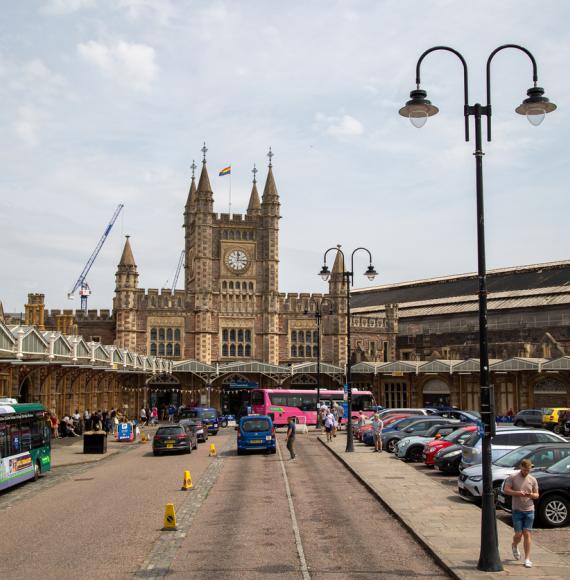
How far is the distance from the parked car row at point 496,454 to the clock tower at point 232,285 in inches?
1662

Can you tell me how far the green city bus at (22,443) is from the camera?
72.5ft

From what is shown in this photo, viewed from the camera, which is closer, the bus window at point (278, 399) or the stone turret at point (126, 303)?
the bus window at point (278, 399)

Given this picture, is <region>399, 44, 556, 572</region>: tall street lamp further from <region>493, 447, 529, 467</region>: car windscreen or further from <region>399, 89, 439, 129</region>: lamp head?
<region>493, 447, 529, 467</region>: car windscreen

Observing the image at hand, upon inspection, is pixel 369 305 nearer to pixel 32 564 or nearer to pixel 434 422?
pixel 434 422

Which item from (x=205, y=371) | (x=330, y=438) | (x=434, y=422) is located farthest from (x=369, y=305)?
(x=434, y=422)

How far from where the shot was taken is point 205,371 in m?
74.4

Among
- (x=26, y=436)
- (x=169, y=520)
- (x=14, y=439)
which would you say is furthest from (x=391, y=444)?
(x=169, y=520)

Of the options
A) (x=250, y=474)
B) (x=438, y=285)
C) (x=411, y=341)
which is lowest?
(x=250, y=474)

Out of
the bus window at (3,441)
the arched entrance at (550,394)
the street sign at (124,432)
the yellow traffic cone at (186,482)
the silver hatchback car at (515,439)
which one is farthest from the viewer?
the arched entrance at (550,394)

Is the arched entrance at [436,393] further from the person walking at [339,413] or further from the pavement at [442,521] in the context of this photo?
the pavement at [442,521]

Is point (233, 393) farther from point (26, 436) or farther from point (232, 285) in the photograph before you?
point (26, 436)

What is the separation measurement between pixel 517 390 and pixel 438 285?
38.7 metres

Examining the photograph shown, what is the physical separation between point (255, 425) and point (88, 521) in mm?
18187

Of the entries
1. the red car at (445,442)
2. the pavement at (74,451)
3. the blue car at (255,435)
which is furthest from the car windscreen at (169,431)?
the red car at (445,442)
